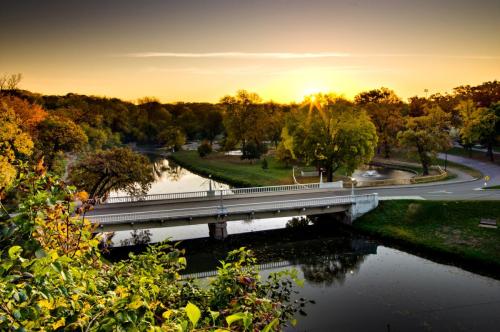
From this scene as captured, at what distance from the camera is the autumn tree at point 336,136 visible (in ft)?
163

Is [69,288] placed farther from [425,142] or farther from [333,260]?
[425,142]

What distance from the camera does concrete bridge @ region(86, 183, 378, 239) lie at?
109 feet

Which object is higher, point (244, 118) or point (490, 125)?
point (244, 118)

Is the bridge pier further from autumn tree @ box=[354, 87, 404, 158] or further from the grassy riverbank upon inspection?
autumn tree @ box=[354, 87, 404, 158]

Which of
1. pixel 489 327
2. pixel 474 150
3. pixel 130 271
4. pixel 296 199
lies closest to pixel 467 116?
pixel 474 150

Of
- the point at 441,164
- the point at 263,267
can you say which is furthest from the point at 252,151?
the point at 263,267

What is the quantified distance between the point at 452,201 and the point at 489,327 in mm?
18149

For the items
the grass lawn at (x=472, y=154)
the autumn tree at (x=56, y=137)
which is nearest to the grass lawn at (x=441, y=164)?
the grass lawn at (x=472, y=154)

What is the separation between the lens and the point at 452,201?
3734 centimetres

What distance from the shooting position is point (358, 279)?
27.5m

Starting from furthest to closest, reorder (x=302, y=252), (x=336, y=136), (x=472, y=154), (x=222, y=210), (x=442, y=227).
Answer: (x=472, y=154) → (x=336, y=136) → (x=222, y=210) → (x=442, y=227) → (x=302, y=252)

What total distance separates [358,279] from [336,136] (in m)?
25.8

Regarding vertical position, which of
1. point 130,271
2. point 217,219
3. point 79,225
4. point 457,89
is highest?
point 457,89

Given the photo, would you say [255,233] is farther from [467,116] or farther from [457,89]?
[457,89]
